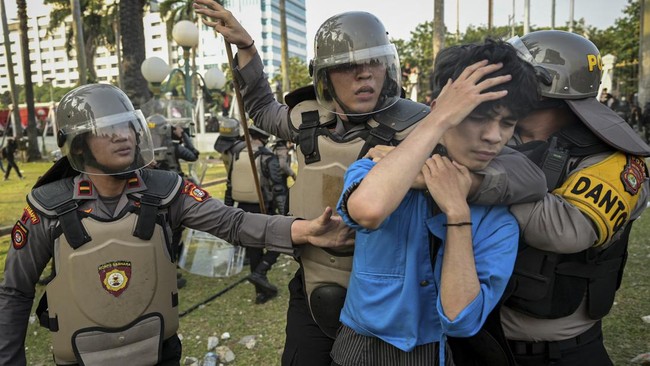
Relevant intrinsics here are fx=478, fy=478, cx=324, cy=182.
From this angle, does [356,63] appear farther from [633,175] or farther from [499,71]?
[633,175]

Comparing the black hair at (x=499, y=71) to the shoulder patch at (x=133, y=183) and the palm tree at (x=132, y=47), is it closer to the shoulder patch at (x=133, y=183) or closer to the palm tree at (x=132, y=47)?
the shoulder patch at (x=133, y=183)

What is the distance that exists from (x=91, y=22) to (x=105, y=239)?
39225 mm

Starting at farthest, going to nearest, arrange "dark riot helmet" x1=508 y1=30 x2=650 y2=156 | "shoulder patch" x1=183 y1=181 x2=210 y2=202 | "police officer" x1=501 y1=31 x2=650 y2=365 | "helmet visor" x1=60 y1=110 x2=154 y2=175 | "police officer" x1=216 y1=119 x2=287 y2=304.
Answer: "police officer" x1=216 y1=119 x2=287 y2=304 → "shoulder patch" x1=183 y1=181 x2=210 y2=202 → "helmet visor" x1=60 y1=110 x2=154 y2=175 → "dark riot helmet" x1=508 y1=30 x2=650 y2=156 → "police officer" x1=501 y1=31 x2=650 y2=365

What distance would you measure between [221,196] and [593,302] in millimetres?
9785

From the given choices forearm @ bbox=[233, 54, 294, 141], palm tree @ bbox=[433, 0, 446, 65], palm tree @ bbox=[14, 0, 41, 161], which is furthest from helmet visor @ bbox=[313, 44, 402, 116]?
palm tree @ bbox=[14, 0, 41, 161]

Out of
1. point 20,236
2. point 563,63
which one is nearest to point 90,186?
point 20,236

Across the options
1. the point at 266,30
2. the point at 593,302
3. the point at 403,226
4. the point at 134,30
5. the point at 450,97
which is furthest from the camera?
the point at 266,30

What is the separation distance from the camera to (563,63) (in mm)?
1797

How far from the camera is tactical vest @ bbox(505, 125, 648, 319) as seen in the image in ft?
5.07

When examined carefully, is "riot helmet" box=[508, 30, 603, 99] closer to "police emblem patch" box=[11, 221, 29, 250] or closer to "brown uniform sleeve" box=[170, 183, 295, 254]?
"brown uniform sleeve" box=[170, 183, 295, 254]

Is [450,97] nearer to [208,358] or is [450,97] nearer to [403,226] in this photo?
[403,226]

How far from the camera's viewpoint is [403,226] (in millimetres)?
1401

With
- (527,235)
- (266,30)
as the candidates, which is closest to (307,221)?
(527,235)

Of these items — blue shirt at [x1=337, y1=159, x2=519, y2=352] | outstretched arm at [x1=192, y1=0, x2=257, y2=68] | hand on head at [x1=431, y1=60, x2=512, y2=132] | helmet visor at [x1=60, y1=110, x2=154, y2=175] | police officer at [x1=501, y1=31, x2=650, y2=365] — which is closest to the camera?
hand on head at [x1=431, y1=60, x2=512, y2=132]
